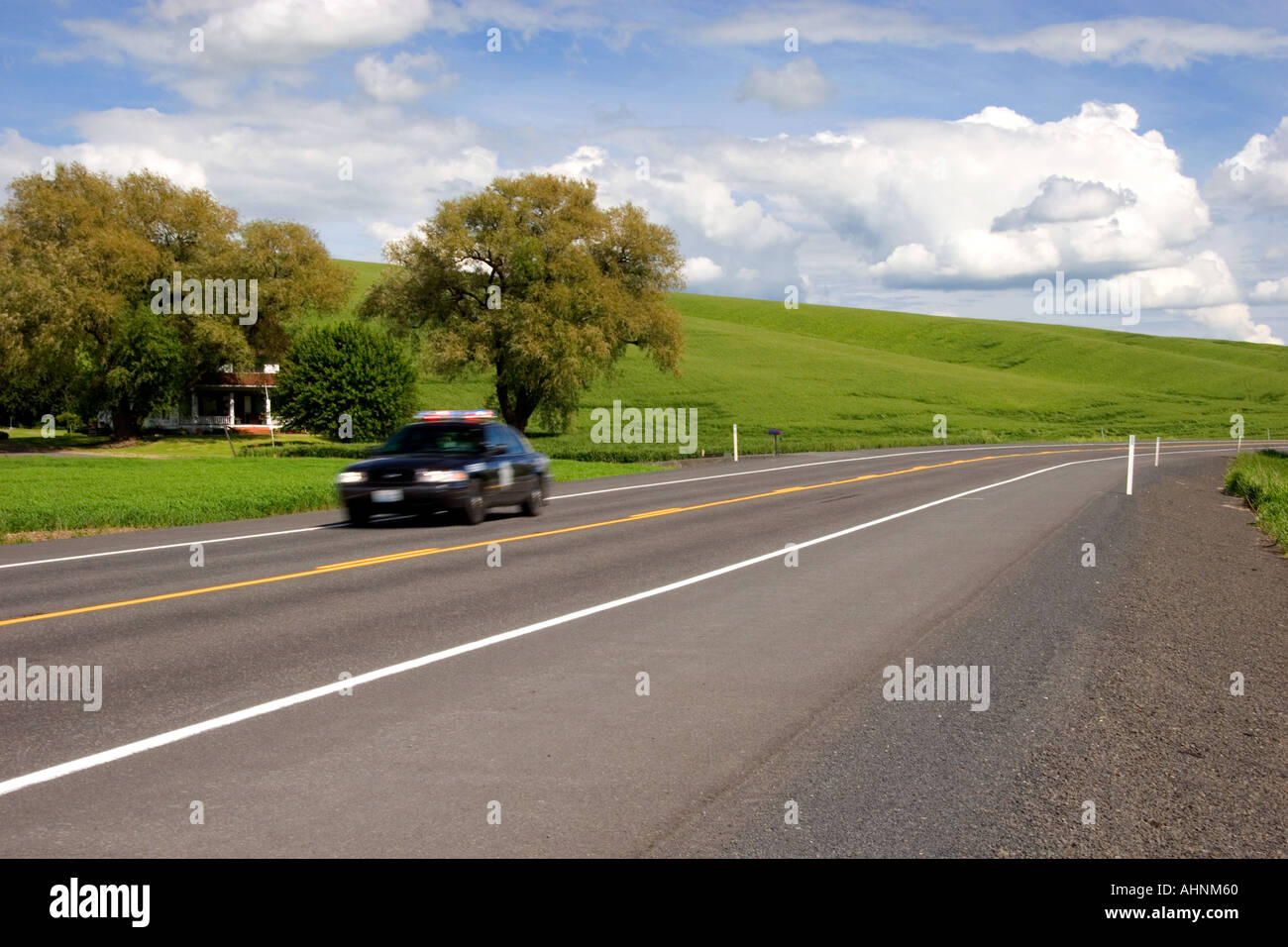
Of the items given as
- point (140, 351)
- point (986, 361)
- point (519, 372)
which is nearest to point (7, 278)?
point (140, 351)

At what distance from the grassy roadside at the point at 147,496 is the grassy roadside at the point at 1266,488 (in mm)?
16596

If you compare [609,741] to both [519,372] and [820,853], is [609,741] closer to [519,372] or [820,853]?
[820,853]

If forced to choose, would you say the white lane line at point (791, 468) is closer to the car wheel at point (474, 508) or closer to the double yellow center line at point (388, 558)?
the double yellow center line at point (388, 558)

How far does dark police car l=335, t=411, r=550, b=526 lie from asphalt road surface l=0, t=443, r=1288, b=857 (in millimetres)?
2475

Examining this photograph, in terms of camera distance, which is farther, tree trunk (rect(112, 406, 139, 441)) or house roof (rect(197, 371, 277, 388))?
house roof (rect(197, 371, 277, 388))

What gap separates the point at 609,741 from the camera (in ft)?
19.1

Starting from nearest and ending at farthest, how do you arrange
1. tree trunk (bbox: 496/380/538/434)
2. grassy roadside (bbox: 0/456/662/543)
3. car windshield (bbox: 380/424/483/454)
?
car windshield (bbox: 380/424/483/454), grassy roadside (bbox: 0/456/662/543), tree trunk (bbox: 496/380/538/434)

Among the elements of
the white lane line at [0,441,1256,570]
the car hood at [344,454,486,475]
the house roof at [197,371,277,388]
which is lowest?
the white lane line at [0,441,1256,570]

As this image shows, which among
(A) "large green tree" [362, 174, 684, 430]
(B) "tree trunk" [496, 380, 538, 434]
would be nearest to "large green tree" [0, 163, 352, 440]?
(A) "large green tree" [362, 174, 684, 430]

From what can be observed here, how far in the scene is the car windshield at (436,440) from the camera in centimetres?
1808

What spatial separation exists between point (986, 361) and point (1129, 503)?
84.8m

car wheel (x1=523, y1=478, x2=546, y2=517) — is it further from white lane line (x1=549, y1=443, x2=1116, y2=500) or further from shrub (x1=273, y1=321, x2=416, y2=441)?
shrub (x1=273, y1=321, x2=416, y2=441)

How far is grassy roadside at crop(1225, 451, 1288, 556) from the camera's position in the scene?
1614 centimetres

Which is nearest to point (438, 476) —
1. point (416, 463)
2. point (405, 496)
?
point (416, 463)
